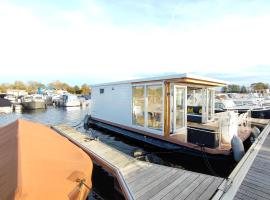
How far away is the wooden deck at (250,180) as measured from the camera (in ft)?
10.4

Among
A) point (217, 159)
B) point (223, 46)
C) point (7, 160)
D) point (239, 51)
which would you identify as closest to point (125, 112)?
point (217, 159)

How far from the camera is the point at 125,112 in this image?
890 cm

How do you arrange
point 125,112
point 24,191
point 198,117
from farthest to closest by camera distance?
point 198,117, point 125,112, point 24,191

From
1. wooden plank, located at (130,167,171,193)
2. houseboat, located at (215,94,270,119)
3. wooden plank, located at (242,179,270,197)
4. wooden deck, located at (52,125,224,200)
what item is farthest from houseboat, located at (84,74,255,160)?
houseboat, located at (215,94,270,119)

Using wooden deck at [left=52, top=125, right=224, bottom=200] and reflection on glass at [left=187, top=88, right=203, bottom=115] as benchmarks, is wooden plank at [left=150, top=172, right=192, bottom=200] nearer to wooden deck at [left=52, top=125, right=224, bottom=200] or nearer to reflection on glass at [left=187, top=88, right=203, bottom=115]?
wooden deck at [left=52, top=125, right=224, bottom=200]

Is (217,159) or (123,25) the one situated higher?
(123,25)

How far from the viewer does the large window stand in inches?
283

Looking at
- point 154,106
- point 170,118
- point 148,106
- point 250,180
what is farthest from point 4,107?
point 250,180

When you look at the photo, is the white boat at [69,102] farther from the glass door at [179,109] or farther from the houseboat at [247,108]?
the glass door at [179,109]

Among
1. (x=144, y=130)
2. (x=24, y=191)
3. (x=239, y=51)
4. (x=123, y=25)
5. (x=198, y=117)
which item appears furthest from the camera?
(x=239, y=51)

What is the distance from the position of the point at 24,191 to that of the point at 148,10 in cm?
909

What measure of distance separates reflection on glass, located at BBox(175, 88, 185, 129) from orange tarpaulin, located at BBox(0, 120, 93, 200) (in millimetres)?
4402

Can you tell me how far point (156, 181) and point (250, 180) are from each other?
1940 mm

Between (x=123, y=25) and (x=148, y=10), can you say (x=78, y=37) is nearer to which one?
(x=123, y=25)
